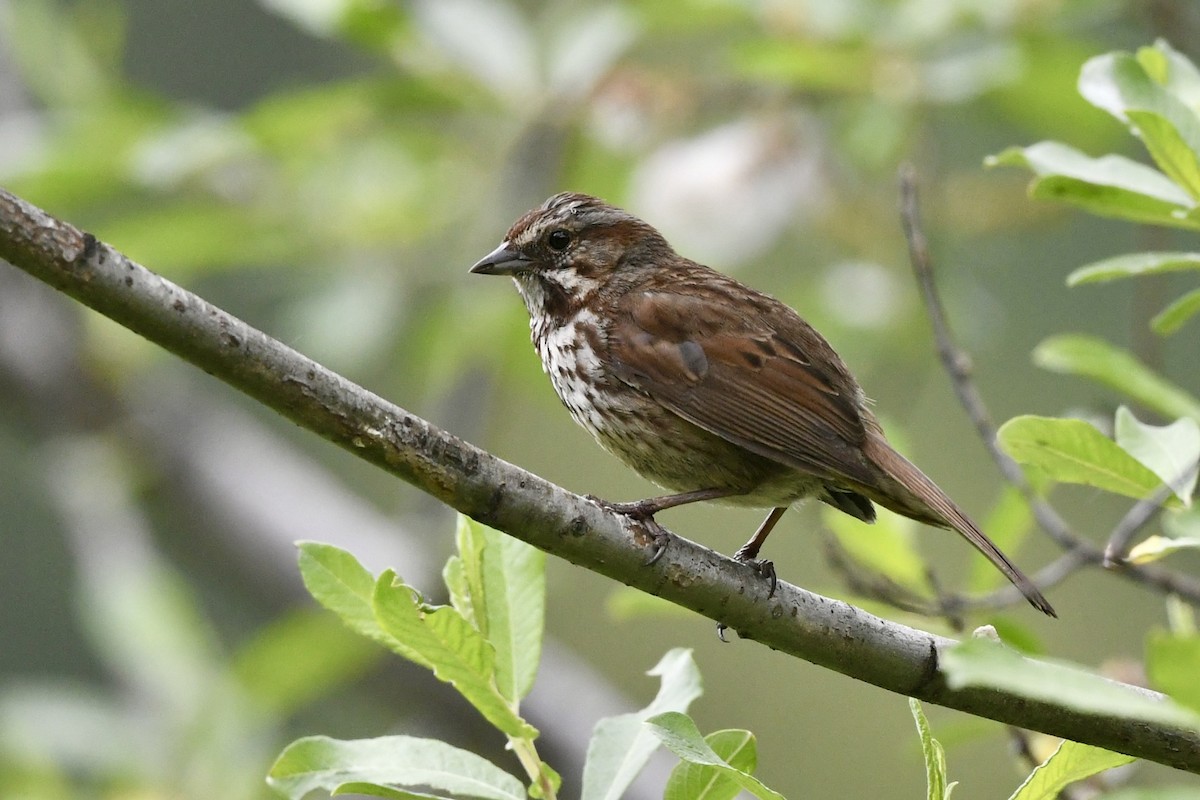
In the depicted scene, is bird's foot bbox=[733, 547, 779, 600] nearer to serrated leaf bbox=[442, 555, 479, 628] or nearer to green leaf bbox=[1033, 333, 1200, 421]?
A: serrated leaf bbox=[442, 555, 479, 628]

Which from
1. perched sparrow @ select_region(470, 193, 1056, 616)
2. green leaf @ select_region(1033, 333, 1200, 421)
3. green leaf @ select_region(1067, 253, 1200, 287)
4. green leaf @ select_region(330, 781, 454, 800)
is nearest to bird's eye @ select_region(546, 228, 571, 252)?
perched sparrow @ select_region(470, 193, 1056, 616)

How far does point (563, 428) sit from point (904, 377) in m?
5.37

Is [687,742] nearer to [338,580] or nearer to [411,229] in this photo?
[338,580]

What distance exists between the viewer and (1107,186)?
2430mm

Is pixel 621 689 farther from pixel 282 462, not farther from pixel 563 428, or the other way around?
pixel 282 462

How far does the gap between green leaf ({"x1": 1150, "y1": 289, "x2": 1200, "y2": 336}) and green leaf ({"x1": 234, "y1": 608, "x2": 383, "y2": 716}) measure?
2.79 meters

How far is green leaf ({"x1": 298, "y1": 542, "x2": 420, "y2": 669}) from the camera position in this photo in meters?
2.15

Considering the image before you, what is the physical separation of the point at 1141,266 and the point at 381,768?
1.45m

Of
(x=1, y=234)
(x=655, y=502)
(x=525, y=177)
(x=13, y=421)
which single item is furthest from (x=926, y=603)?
(x=13, y=421)

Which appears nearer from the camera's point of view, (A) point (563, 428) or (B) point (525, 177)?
(B) point (525, 177)

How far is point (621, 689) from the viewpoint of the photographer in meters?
10.7

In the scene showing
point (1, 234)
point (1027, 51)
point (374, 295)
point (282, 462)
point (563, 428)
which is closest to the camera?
point (1, 234)

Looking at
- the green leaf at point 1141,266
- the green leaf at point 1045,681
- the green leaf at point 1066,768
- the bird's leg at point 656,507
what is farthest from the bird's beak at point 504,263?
the green leaf at point 1045,681

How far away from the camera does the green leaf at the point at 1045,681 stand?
4.28ft
